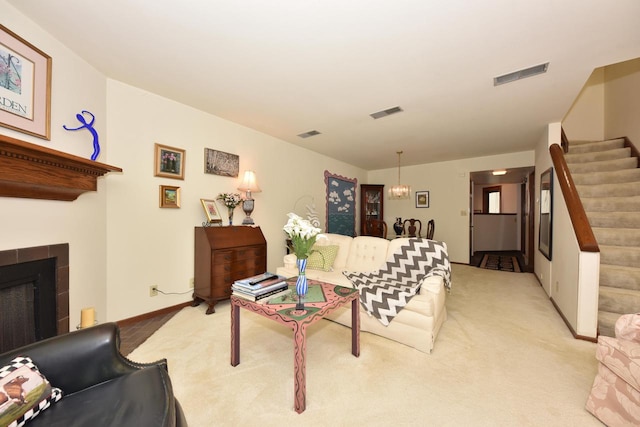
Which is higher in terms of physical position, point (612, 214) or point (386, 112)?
point (386, 112)

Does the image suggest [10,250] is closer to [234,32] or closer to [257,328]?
[257,328]

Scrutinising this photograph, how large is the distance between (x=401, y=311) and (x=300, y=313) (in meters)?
1.04

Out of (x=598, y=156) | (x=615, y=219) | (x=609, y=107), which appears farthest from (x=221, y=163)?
(x=609, y=107)

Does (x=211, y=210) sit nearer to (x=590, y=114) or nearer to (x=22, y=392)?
(x=22, y=392)

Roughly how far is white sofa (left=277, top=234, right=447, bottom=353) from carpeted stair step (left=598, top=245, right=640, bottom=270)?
1.77 m

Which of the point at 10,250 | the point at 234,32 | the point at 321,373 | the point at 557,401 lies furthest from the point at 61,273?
the point at 557,401

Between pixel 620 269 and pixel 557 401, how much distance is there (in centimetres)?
190

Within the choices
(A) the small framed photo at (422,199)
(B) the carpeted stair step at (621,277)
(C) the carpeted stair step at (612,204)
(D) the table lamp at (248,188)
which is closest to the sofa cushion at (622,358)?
(B) the carpeted stair step at (621,277)

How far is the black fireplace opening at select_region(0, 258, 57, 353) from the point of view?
1.54 metres

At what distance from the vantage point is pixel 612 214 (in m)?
2.85

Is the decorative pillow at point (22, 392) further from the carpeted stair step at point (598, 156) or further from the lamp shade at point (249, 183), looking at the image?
the carpeted stair step at point (598, 156)

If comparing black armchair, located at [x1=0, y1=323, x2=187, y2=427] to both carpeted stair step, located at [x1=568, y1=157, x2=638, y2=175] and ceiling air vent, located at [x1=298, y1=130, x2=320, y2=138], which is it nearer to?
ceiling air vent, located at [x1=298, y1=130, x2=320, y2=138]

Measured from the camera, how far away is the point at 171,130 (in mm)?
2830

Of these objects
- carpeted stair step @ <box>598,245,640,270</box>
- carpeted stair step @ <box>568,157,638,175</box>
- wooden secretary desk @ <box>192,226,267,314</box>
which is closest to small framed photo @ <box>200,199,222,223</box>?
wooden secretary desk @ <box>192,226,267,314</box>
